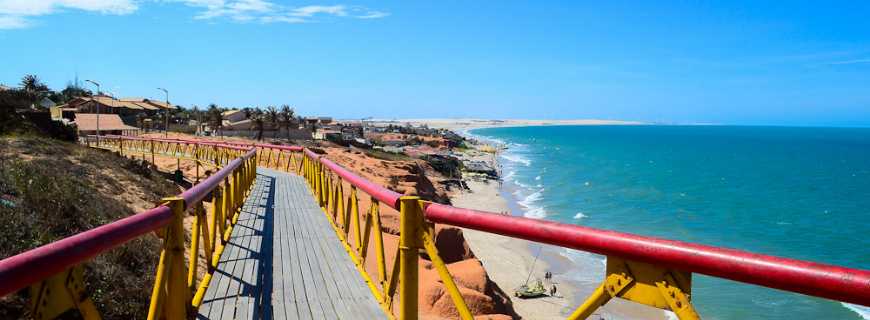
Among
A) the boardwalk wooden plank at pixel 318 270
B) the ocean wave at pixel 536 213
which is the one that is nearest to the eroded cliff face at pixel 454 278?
the boardwalk wooden plank at pixel 318 270

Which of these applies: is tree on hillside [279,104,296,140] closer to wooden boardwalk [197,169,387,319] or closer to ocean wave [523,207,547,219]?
ocean wave [523,207,547,219]

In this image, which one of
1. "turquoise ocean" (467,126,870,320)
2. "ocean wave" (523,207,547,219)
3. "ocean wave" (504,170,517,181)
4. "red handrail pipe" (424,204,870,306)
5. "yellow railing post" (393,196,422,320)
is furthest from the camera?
"ocean wave" (504,170,517,181)

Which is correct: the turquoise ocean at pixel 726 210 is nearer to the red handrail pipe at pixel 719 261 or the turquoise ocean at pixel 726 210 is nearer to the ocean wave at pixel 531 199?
the ocean wave at pixel 531 199

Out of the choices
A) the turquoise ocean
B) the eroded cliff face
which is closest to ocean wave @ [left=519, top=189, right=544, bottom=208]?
the turquoise ocean

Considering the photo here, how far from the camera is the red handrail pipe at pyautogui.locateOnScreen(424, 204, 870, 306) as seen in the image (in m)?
1.41

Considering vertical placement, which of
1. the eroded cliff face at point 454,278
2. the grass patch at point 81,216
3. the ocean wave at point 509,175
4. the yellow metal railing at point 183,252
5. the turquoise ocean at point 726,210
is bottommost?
the turquoise ocean at point 726,210

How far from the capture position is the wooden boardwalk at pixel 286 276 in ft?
13.3

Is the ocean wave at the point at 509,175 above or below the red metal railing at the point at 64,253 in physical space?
below

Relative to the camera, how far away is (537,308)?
57.9ft

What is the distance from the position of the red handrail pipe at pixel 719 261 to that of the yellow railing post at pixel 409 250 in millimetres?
715

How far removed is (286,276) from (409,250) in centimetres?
255

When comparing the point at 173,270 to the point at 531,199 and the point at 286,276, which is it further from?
the point at 531,199

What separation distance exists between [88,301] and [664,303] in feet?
6.19

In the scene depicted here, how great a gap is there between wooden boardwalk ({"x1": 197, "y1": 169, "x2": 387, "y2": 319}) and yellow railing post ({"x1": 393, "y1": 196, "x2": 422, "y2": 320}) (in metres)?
1.11
